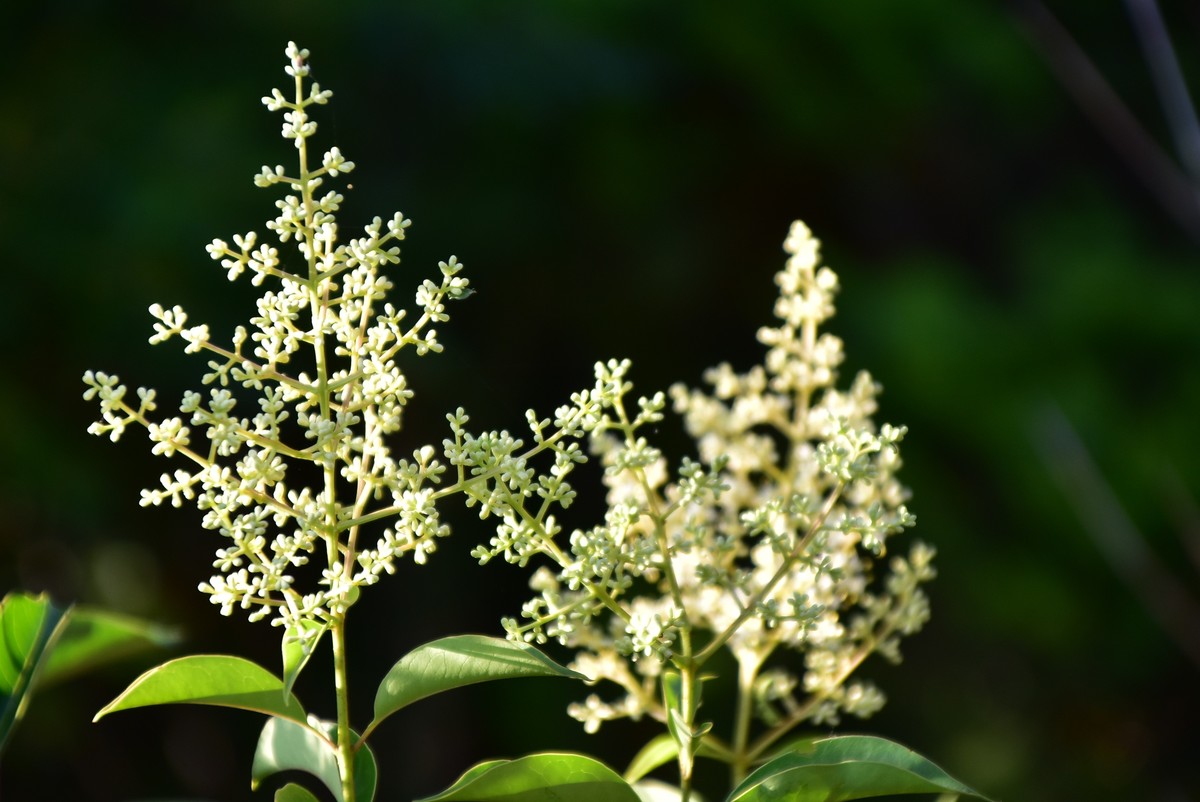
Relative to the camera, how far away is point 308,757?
1.79 ft

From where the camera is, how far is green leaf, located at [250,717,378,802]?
50 cm

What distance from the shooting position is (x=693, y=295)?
4371 mm

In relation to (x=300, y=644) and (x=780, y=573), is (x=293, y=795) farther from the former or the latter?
(x=780, y=573)

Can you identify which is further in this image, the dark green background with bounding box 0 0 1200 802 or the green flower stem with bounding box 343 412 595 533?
the dark green background with bounding box 0 0 1200 802

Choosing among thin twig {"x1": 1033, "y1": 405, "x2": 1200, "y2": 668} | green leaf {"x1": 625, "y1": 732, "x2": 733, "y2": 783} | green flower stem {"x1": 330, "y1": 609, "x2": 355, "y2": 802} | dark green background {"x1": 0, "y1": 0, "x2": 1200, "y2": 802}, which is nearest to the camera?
green flower stem {"x1": 330, "y1": 609, "x2": 355, "y2": 802}

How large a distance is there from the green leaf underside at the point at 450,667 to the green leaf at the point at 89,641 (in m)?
0.18

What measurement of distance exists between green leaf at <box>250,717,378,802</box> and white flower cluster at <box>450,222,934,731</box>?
9cm

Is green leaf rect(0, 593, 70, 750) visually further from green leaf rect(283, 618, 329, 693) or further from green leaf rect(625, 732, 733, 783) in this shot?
green leaf rect(625, 732, 733, 783)

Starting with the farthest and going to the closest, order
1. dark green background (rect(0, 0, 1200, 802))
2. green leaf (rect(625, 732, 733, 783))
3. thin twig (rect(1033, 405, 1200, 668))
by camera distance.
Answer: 1. dark green background (rect(0, 0, 1200, 802))
2. thin twig (rect(1033, 405, 1200, 668))
3. green leaf (rect(625, 732, 733, 783))

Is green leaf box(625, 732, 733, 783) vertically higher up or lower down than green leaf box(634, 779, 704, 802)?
higher up

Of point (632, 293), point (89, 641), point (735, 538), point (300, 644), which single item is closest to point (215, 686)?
point (300, 644)

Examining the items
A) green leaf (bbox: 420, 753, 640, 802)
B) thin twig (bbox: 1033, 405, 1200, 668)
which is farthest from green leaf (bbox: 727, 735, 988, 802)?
thin twig (bbox: 1033, 405, 1200, 668)

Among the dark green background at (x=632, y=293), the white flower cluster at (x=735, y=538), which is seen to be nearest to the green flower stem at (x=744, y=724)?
the white flower cluster at (x=735, y=538)

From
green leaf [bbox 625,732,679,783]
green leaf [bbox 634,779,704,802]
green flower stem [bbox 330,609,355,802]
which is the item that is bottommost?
green leaf [bbox 634,779,704,802]
